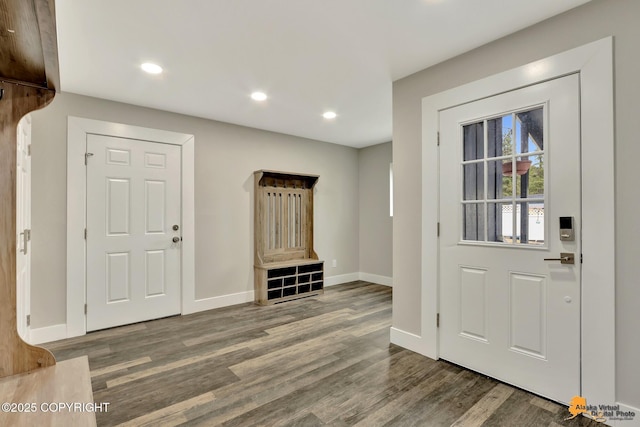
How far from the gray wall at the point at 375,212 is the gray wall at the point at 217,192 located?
16 cm

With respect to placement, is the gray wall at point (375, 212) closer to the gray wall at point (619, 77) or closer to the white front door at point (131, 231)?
the gray wall at point (619, 77)


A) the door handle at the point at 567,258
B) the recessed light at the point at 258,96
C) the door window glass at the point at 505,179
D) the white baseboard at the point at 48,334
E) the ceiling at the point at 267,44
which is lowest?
the white baseboard at the point at 48,334

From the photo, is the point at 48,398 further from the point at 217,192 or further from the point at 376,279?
the point at 376,279

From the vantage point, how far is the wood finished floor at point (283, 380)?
1896mm

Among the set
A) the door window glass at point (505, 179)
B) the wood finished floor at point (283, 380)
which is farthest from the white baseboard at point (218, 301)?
the door window glass at point (505, 179)

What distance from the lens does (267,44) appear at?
233 centimetres

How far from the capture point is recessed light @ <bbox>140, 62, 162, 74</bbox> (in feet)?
8.59

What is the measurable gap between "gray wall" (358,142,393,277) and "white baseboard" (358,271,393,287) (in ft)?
0.17

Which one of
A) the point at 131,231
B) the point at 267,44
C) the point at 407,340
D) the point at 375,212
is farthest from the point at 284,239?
the point at 267,44

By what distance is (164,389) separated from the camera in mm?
2201

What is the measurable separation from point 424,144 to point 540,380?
1839 millimetres

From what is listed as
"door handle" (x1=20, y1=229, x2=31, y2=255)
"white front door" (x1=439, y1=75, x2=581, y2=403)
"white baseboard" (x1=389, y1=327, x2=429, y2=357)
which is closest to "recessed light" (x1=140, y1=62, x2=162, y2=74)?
"door handle" (x1=20, y1=229, x2=31, y2=255)

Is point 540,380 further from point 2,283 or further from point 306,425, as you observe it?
point 2,283
